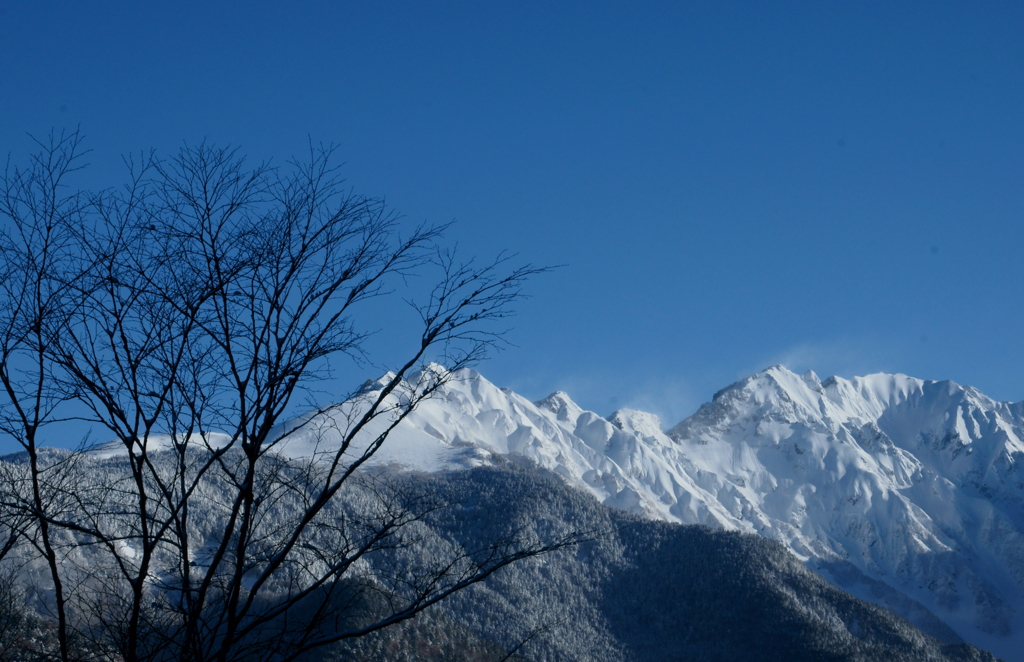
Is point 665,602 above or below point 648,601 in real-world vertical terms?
below

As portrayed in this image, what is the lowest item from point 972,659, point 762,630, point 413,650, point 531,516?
point 972,659

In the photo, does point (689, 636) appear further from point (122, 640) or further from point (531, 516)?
point (122, 640)

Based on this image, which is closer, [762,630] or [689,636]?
[762,630]

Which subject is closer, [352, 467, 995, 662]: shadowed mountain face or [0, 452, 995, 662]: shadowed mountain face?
[0, 452, 995, 662]: shadowed mountain face

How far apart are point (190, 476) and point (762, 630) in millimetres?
159393

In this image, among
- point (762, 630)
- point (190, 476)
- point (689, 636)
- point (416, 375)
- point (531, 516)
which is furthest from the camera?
point (531, 516)

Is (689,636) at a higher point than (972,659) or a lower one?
higher

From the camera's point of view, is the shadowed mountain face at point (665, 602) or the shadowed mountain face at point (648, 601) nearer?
the shadowed mountain face at point (648, 601)

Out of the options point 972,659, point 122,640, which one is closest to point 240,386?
Result: point 122,640

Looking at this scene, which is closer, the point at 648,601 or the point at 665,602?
the point at 665,602

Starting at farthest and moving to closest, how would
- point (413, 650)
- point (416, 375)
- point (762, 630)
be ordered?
1. point (762, 630)
2. point (413, 650)
3. point (416, 375)

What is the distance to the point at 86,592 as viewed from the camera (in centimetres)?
686

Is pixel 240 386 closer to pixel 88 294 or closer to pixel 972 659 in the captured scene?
pixel 88 294

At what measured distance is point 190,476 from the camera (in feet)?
21.3
